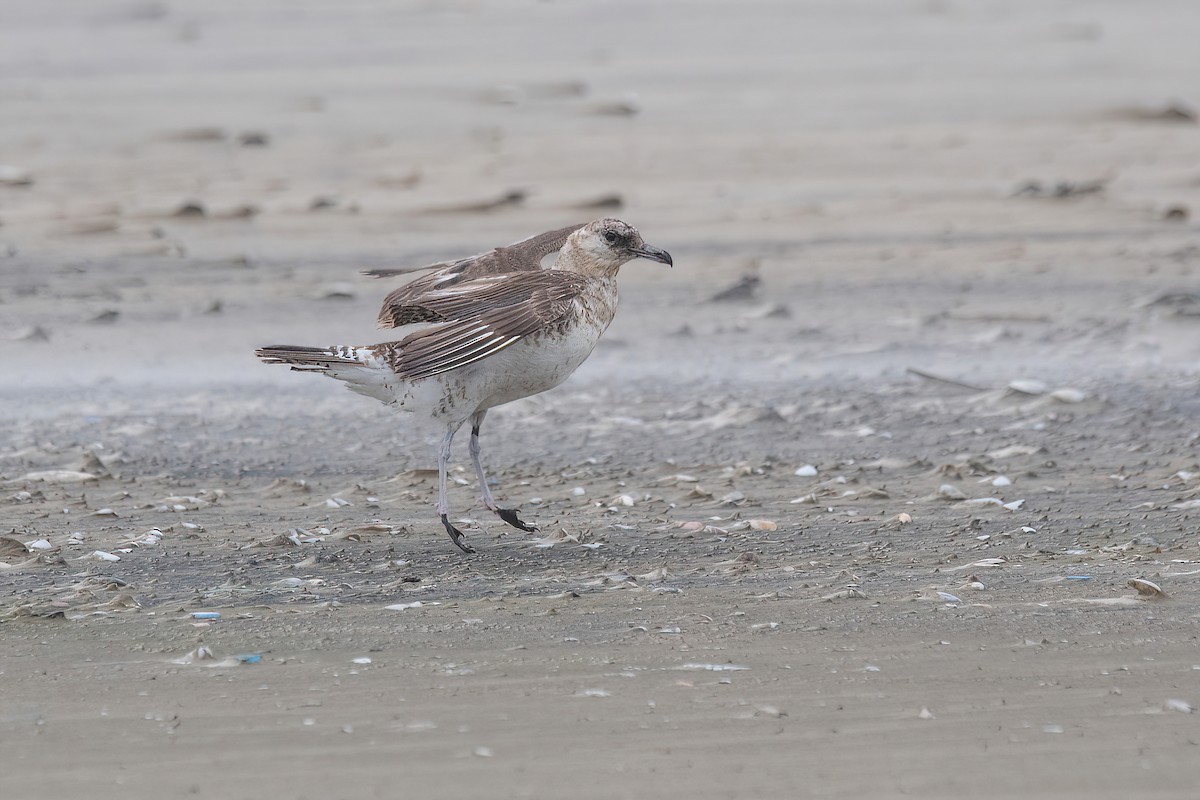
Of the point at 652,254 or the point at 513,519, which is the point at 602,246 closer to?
the point at 652,254

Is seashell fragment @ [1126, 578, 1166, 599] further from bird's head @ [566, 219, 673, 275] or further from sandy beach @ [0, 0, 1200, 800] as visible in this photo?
bird's head @ [566, 219, 673, 275]

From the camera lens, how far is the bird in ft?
18.4

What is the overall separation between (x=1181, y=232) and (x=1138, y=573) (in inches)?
252

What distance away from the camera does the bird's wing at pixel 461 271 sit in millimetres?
5953

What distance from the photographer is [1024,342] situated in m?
8.74

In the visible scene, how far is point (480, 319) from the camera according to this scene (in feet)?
18.5

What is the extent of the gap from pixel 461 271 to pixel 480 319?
50 cm

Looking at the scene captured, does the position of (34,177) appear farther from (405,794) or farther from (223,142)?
(405,794)

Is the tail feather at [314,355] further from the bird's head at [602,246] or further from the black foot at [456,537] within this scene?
the bird's head at [602,246]

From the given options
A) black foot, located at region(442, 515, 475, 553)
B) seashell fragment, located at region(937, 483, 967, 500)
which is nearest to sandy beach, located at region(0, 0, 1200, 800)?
seashell fragment, located at region(937, 483, 967, 500)

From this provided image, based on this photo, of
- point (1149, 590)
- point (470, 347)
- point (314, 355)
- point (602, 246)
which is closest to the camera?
point (1149, 590)

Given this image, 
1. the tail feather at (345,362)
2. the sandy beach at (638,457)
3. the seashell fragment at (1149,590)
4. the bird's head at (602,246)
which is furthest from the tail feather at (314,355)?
the seashell fragment at (1149,590)

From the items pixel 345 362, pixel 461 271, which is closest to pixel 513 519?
pixel 345 362

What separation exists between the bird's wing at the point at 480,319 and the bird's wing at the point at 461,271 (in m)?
0.13
